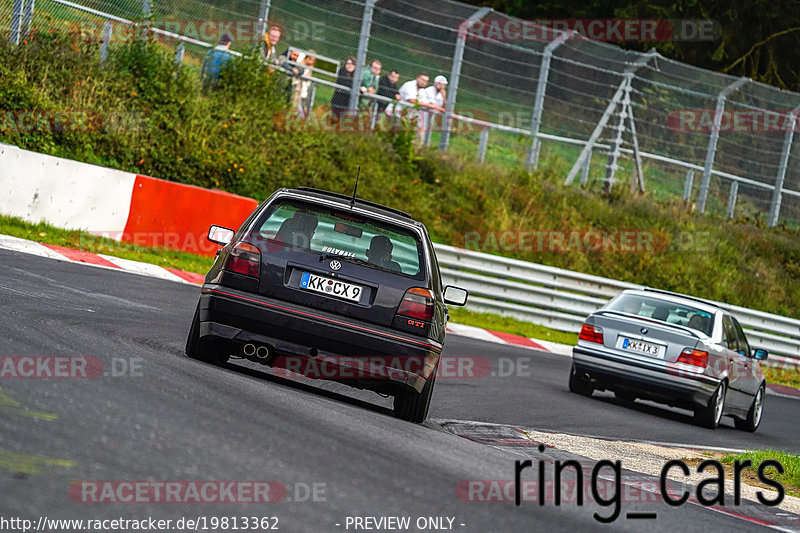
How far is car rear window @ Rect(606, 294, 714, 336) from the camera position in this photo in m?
13.4

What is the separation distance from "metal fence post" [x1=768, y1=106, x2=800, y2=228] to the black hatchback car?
778 inches

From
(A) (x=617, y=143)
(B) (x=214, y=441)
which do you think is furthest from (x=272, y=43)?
(B) (x=214, y=441)

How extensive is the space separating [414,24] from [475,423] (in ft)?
44.8

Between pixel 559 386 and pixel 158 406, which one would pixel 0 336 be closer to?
pixel 158 406

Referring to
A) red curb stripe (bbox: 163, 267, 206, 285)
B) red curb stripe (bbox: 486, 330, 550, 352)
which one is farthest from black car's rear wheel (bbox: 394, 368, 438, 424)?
red curb stripe (bbox: 486, 330, 550, 352)

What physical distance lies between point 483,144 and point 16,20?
10249 mm

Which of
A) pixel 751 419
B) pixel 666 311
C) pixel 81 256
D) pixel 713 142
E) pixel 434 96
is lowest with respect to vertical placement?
pixel 751 419

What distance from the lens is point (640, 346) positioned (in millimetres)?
12922

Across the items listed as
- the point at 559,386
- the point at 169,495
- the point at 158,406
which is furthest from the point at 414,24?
the point at 169,495

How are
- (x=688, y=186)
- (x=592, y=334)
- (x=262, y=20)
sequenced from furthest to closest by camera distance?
(x=688, y=186), (x=262, y=20), (x=592, y=334)

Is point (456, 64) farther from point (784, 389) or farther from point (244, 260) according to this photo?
point (244, 260)

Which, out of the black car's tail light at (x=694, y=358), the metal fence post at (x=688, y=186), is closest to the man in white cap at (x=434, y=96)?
the metal fence post at (x=688, y=186)

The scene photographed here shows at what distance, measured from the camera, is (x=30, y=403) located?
5.69 metres

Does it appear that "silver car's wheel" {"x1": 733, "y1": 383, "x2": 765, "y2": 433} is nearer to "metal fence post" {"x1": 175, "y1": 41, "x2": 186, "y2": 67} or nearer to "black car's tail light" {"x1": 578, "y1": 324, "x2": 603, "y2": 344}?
"black car's tail light" {"x1": 578, "y1": 324, "x2": 603, "y2": 344}
